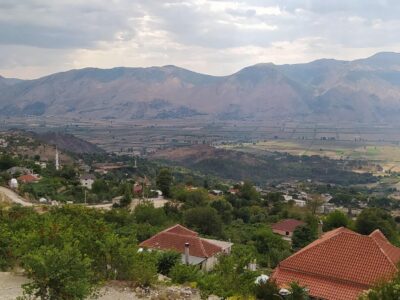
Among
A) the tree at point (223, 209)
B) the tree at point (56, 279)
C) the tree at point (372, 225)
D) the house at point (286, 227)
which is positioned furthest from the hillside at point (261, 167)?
the tree at point (56, 279)

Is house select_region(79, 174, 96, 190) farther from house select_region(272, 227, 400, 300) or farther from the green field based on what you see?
the green field

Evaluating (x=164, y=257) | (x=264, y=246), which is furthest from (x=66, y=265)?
(x=264, y=246)

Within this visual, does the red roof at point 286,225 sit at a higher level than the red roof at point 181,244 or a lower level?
lower

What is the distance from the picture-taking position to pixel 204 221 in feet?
119

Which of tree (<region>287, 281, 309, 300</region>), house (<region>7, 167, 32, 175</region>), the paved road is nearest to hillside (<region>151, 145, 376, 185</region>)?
house (<region>7, 167, 32, 175</region>)

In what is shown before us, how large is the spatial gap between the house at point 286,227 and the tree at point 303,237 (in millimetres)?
5019

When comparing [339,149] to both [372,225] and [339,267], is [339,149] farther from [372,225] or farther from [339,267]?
[339,267]

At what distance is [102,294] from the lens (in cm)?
1357

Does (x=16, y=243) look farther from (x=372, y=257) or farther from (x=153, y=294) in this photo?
(x=372, y=257)

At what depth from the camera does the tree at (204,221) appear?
3616 cm

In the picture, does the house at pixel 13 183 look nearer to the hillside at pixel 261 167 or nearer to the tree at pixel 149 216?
the tree at pixel 149 216

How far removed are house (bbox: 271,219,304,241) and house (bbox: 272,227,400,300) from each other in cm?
2120

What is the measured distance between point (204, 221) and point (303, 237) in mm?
7238

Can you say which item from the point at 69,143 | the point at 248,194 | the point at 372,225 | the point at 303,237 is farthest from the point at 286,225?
the point at 69,143
